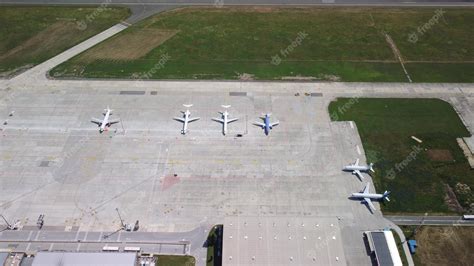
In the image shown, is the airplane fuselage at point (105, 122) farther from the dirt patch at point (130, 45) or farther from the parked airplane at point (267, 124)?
the parked airplane at point (267, 124)

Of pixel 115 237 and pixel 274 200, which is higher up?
pixel 274 200

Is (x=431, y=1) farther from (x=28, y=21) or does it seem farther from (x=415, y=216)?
(x=28, y=21)

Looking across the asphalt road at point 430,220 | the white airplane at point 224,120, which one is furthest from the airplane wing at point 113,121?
the asphalt road at point 430,220

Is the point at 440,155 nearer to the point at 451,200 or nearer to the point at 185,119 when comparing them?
the point at 451,200

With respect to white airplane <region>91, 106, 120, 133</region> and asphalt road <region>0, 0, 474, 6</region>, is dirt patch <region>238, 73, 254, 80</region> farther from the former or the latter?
asphalt road <region>0, 0, 474, 6</region>

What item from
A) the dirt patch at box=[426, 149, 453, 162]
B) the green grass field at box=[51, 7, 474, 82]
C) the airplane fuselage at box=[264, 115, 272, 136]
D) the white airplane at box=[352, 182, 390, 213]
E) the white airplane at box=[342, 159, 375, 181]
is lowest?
the white airplane at box=[352, 182, 390, 213]

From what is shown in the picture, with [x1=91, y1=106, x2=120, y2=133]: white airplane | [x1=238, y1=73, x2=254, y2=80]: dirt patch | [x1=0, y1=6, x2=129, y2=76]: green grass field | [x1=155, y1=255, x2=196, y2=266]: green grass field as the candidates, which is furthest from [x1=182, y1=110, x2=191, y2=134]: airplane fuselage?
[x1=0, y1=6, x2=129, y2=76]: green grass field

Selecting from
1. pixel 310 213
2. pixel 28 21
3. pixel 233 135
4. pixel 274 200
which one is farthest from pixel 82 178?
pixel 28 21

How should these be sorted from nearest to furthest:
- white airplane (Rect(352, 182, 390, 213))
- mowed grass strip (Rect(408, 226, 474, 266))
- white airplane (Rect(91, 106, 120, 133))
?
mowed grass strip (Rect(408, 226, 474, 266)) → white airplane (Rect(352, 182, 390, 213)) → white airplane (Rect(91, 106, 120, 133))

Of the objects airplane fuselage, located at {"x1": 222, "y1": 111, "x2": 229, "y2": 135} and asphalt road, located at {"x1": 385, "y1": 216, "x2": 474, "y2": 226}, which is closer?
asphalt road, located at {"x1": 385, "y1": 216, "x2": 474, "y2": 226}
